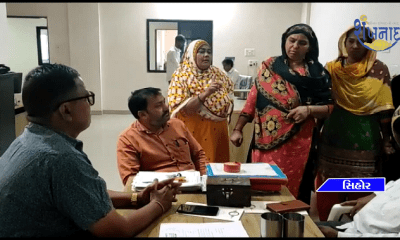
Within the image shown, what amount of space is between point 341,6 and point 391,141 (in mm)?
2943

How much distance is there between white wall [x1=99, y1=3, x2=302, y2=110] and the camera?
23.8 feet

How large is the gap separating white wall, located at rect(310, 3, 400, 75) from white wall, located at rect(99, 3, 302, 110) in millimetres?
894

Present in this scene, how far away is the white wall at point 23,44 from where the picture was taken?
8766mm

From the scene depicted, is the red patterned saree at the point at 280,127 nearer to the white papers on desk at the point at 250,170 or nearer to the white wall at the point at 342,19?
the white papers on desk at the point at 250,170

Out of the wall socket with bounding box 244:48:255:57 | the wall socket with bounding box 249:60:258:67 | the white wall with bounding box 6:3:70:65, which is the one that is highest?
the white wall with bounding box 6:3:70:65

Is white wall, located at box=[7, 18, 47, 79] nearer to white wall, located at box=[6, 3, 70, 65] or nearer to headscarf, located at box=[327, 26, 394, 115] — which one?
white wall, located at box=[6, 3, 70, 65]

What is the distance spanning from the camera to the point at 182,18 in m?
7.29

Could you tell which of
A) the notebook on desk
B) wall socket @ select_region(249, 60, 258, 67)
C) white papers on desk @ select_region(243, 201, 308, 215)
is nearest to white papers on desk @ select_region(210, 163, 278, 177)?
the notebook on desk

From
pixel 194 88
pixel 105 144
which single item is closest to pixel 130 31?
pixel 105 144

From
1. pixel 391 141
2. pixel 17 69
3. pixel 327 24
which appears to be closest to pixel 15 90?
pixel 391 141

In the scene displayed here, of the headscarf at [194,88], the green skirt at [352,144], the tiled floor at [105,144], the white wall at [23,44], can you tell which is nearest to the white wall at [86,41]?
the tiled floor at [105,144]

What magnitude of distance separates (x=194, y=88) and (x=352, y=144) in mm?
1159

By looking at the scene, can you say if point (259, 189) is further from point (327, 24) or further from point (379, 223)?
point (327, 24)

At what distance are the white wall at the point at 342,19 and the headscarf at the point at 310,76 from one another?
3.54 feet
